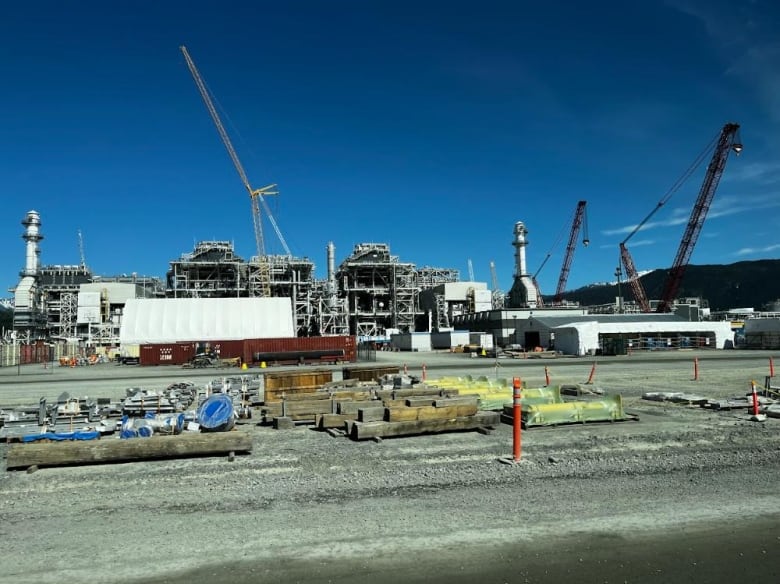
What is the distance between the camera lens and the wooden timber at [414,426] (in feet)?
41.1

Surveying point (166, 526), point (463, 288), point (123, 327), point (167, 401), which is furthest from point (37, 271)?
point (166, 526)

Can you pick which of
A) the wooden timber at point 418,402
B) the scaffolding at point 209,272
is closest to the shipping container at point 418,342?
the scaffolding at point 209,272

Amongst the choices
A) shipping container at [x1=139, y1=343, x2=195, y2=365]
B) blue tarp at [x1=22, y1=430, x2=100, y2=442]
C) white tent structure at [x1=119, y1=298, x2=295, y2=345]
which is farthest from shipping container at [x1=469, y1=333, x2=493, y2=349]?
blue tarp at [x1=22, y1=430, x2=100, y2=442]

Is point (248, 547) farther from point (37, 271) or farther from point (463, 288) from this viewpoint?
point (37, 271)

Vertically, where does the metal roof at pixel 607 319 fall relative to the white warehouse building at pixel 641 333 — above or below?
above

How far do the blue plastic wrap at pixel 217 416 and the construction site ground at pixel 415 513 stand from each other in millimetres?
1174

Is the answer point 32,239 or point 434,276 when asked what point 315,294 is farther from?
point 32,239

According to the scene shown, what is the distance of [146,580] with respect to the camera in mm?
5543

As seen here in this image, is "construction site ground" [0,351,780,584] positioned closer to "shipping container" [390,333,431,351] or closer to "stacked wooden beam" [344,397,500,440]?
"stacked wooden beam" [344,397,500,440]

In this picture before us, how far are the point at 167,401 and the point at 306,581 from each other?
530 inches

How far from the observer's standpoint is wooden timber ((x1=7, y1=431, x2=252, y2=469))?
10312 mm

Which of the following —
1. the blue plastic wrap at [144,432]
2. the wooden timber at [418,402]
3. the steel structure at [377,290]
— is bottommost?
the blue plastic wrap at [144,432]

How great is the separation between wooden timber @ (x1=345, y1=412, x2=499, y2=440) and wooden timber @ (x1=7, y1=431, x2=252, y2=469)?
2.62 metres

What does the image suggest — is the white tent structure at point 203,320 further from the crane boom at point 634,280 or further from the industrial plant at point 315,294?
the crane boom at point 634,280
